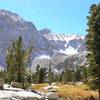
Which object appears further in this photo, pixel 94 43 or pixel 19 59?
pixel 19 59

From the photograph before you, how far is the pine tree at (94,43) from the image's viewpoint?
3627 cm

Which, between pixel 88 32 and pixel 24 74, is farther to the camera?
pixel 24 74

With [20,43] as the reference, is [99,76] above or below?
below

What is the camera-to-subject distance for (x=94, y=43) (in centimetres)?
3678

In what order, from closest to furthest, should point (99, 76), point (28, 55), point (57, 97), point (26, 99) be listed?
point (26, 99) < point (57, 97) < point (99, 76) < point (28, 55)

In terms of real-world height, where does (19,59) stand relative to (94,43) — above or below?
below

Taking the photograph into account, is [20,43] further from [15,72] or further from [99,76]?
[99,76]

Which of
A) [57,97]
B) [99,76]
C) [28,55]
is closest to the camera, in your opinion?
[57,97]

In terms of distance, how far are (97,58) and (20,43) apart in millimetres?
17443

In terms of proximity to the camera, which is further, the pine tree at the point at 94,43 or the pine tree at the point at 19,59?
the pine tree at the point at 19,59

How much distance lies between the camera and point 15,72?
52.4 meters

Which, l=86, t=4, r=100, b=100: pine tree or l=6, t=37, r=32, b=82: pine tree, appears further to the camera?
l=6, t=37, r=32, b=82: pine tree

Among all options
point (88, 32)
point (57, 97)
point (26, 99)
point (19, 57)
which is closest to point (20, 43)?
point (19, 57)

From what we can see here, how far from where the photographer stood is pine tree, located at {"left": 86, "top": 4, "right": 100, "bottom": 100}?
119 ft
